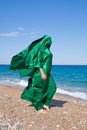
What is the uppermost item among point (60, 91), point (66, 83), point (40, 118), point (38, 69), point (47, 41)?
point (47, 41)

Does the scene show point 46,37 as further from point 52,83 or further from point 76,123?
point 76,123

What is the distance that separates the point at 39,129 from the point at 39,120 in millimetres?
742

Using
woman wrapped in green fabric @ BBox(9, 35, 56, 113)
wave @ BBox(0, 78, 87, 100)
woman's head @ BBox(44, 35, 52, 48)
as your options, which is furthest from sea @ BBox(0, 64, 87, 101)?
woman's head @ BBox(44, 35, 52, 48)

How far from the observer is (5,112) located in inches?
413

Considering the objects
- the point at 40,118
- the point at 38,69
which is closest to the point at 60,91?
the point at 38,69

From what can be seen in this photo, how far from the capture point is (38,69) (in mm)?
10484

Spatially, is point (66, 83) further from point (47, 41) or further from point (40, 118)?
point (40, 118)

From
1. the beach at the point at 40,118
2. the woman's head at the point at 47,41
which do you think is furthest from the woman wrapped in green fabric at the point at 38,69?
the beach at the point at 40,118

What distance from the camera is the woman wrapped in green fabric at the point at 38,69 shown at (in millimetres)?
10344

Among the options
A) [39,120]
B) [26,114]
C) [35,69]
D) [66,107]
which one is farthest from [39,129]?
[66,107]

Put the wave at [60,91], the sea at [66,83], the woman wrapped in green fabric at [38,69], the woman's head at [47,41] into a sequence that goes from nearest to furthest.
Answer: the woman wrapped in green fabric at [38,69], the woman's head at [47,41], the wave at [60,91], the sea at [66,83]

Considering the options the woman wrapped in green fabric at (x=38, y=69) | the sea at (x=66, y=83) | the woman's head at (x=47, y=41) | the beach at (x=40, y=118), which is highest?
the woman's head at (x=47, y=41)

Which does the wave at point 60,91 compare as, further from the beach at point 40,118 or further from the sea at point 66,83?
the beach at point 40,118

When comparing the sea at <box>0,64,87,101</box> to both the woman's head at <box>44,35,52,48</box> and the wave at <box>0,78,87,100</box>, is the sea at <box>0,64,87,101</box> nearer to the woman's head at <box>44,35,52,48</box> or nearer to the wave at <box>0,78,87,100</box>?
the wave at <box>0,78,87,100</box>
